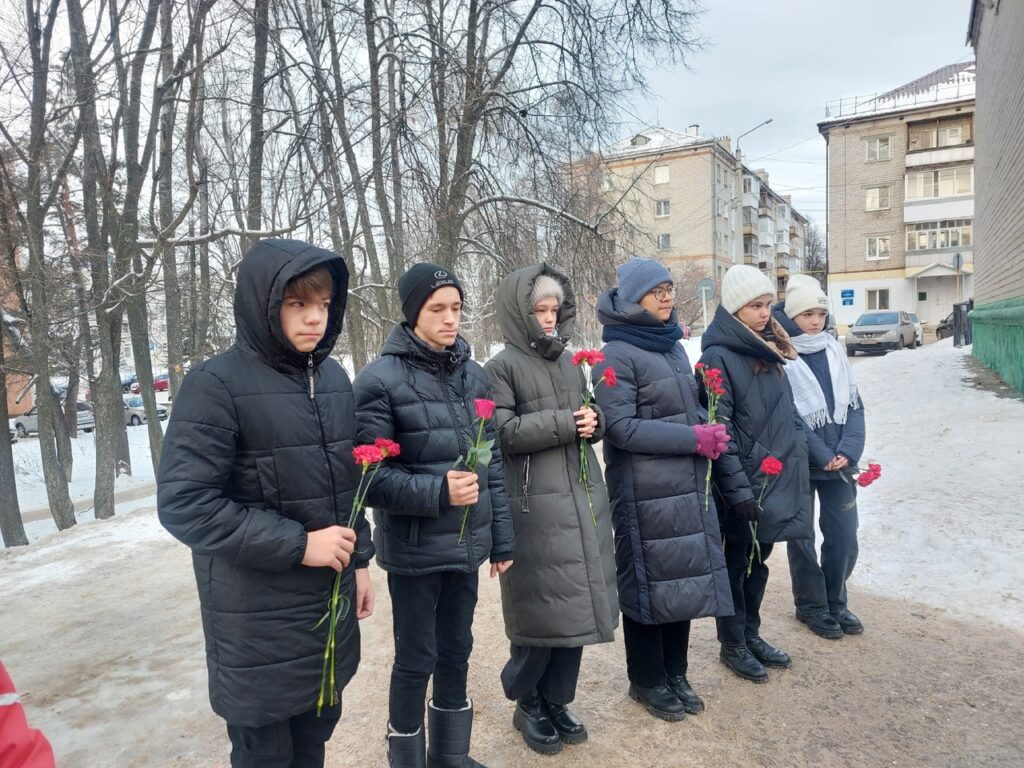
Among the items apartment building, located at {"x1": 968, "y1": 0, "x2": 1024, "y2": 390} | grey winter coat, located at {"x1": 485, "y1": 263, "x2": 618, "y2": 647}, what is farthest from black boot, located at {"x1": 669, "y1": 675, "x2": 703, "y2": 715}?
apartment building, located at {"x1": 968, "y1": 0, "x2": 1024, "y2": 390}

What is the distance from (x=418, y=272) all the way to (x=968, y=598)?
12.7 ft

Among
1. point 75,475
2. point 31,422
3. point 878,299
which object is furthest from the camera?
point 878,299

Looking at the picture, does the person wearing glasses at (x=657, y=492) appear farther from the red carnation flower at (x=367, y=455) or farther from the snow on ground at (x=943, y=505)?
the snow on ground at (x=943, y=505)

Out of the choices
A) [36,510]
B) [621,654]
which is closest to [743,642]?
[621,654]

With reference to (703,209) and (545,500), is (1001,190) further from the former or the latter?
(703,209)

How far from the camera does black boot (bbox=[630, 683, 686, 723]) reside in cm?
290

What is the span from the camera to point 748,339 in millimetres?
3203

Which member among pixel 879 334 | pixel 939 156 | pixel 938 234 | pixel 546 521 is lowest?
pixel 879 334

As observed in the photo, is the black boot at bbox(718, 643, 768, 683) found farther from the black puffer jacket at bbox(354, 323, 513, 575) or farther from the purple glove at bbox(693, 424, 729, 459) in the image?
the black puffer jacket at bbox(354, 323, 513, 575)

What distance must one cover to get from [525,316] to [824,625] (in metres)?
2.46

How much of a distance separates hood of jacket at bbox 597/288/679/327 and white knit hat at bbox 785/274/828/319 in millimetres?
1006

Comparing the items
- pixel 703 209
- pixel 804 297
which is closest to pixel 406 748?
pixel 804 297

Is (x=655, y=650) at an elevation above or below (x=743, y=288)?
below

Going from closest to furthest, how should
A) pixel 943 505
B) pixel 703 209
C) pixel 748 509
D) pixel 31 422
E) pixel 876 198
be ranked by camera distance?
pixel 748 509
pixel 943 505
pixel 31 422
pixel 876 198
pixel 703 209
